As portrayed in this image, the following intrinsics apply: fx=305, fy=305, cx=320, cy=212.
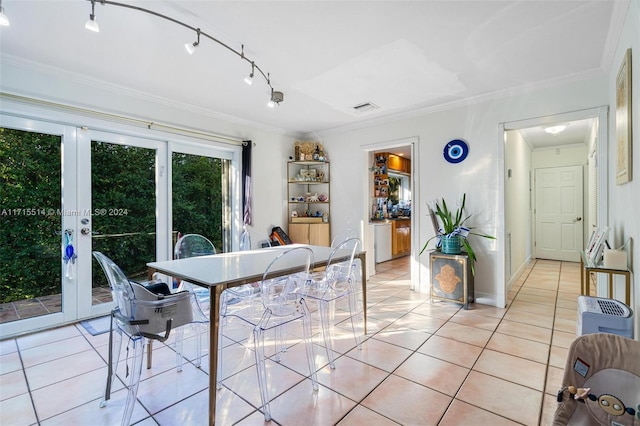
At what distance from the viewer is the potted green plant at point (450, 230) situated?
11.3 feet

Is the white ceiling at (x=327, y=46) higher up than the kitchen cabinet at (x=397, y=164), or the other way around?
the white ceiling at (x=327, y=46)

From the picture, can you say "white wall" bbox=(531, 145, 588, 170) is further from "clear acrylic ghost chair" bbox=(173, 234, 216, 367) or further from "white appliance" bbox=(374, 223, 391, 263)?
"clear acrylic ghost chair" bbox=(173, 234, 216, 367)

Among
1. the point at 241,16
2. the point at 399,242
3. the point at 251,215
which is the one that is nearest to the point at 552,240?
the point at 399,242

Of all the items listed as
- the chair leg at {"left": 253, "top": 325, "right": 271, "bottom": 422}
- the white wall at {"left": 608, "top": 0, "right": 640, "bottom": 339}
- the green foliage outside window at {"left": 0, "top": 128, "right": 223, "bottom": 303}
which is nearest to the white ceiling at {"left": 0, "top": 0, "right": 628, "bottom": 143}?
the white wall at {"left": 608, "top": 0, "right": 640, "bottom": 339}

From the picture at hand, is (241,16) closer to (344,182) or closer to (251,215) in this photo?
(251,215)

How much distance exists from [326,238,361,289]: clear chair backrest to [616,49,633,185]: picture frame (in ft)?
5.99

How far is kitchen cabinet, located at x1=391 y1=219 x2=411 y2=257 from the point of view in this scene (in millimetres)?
6430

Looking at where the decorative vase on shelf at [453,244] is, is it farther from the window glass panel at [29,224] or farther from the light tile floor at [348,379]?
the window glass panel at [29,224]

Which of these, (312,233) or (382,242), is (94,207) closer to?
(312,233)

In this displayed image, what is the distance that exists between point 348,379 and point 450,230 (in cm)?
221

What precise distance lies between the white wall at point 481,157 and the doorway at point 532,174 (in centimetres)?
9

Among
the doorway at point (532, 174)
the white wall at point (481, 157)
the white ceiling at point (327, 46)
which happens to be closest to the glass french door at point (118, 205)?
the white ceiling at point (327, 46)

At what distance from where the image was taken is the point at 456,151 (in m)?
3.68

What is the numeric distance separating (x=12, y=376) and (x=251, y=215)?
2.78m
